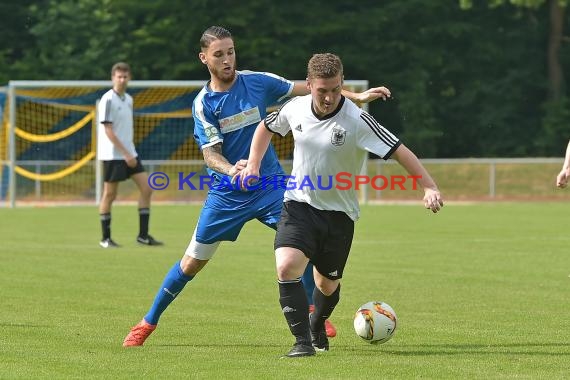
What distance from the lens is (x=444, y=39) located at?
45.4 meters

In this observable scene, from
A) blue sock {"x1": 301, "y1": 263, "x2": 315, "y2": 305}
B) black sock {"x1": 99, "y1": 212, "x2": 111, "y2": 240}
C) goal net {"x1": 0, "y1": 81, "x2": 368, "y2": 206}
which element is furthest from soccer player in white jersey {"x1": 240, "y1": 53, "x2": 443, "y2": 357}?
goal net {"x1": 0, "y1": 81, "x2": 368, "y2": 206}

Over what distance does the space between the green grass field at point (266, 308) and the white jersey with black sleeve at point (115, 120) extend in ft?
4.09

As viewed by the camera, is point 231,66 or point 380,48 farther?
point 380,48

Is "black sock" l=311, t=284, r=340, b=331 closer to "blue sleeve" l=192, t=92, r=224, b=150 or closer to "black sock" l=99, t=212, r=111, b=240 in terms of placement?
"blue sleeve" l=192, t=92, r=224, b=150

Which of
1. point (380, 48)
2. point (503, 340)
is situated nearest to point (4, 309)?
point (503, 340)

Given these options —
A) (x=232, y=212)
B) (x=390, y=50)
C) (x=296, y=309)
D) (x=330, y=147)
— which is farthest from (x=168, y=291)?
(x=390, y=50)

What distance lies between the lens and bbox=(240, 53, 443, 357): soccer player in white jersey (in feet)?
23.6

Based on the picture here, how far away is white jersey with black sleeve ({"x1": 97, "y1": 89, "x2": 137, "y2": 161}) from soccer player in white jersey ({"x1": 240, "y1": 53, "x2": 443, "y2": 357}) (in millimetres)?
8680

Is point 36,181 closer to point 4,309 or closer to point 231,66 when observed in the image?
point 4,309

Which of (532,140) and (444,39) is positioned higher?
(444,39)

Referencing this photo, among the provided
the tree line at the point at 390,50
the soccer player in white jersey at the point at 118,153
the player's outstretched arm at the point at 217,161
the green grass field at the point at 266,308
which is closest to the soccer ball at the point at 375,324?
the green grass field at the point at 266,308

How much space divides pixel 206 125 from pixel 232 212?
1.96 ft

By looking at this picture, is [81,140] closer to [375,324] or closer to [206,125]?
[206,125]

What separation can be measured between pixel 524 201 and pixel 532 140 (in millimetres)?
10752
